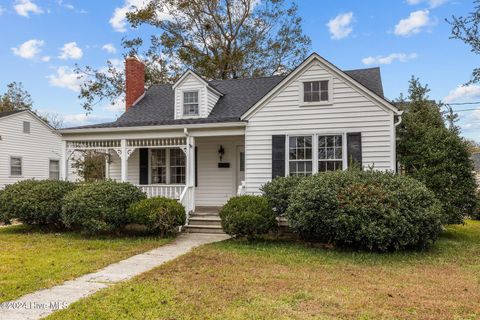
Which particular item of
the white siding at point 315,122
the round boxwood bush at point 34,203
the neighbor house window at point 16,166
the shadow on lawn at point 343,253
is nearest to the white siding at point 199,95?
the white siding at point 315,122

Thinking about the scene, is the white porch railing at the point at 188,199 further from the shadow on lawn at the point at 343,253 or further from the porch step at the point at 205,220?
the shadow on lawn at the point at 343,253

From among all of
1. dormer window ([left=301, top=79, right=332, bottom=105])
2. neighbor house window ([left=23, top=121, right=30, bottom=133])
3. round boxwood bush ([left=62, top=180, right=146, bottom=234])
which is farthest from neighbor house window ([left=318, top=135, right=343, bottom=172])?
neighbor house window ([left=23, top=121, right=30, bottom=133])

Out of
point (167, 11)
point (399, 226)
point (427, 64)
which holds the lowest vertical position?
point (399, 226)

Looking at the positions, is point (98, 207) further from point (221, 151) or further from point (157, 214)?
point (221, 151)

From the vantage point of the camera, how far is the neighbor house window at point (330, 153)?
442 inches

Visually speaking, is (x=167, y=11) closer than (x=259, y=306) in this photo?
No

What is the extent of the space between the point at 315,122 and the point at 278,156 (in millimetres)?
1516

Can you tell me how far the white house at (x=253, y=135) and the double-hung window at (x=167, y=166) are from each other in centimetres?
4

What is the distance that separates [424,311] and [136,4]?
90.6 ft

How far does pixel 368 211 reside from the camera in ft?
26.3

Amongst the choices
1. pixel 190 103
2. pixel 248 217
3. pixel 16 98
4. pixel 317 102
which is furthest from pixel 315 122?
pixel 16 98

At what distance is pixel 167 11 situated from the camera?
2738 centimetres

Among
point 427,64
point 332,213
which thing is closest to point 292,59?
point 427,64

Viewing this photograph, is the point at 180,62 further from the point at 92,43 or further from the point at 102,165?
the point at 102,165
